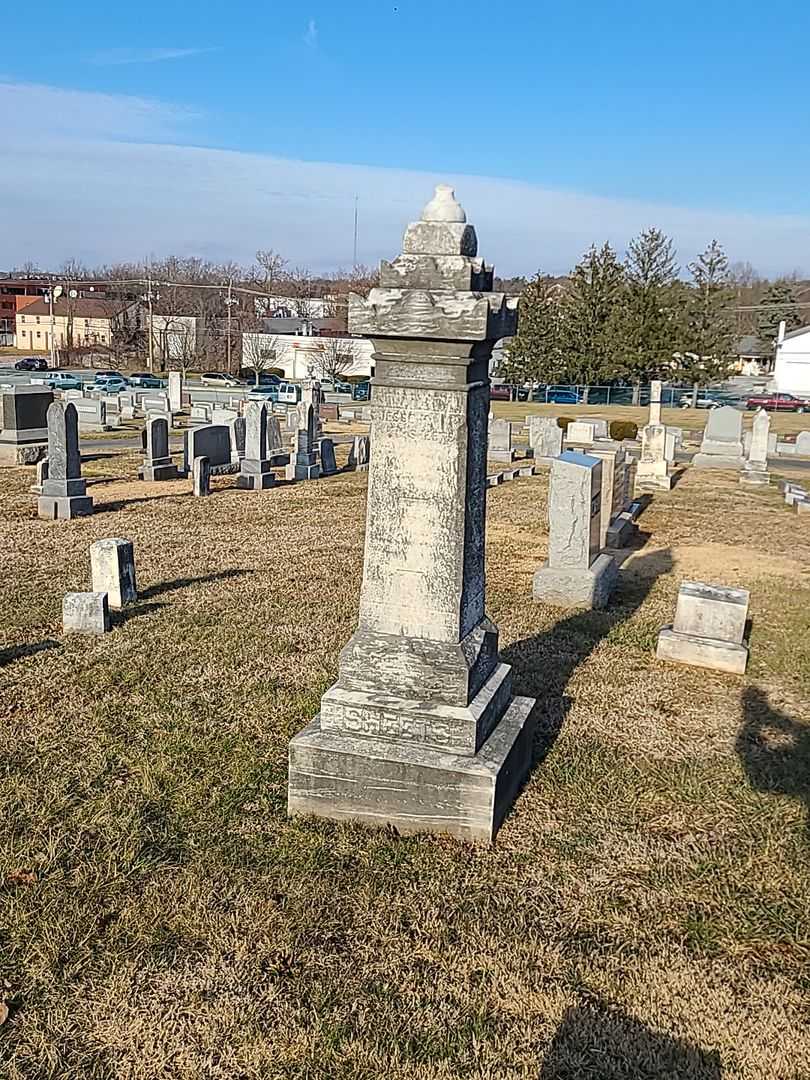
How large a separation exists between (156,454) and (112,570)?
352 inches

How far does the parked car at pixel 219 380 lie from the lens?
47.8 meters

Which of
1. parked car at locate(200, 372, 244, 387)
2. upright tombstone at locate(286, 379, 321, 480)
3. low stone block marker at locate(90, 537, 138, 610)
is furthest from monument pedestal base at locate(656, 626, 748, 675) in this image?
parked car at locate(200, 372, 244, 387)

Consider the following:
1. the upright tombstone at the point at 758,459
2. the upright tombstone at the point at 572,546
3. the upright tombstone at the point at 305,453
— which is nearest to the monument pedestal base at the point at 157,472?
the upright tombstone at the point at 305,453

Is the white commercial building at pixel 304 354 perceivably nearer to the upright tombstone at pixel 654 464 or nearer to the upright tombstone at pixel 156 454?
the upright tombstone at pixel 654 464

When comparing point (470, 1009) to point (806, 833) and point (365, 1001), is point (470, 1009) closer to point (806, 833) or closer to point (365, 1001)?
point (365, 1001)

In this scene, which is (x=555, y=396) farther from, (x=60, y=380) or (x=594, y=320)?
(x=60, y=380)

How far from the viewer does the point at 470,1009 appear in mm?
3330

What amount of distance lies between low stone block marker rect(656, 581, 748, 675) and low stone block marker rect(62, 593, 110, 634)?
16.2 ft

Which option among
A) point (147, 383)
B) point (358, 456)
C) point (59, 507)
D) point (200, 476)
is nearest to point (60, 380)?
point (147, 383)

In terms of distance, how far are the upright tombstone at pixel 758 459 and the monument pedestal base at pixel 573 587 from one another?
11.6 meters

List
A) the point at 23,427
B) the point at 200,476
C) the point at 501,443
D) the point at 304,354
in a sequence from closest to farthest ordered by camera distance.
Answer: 1. the point at 200,476
2. the point at 23,427
3. the point at 501,443
4. the point at 304,354

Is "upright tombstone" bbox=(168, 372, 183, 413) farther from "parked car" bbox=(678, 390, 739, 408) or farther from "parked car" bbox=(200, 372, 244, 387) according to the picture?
"parked car" bbox=(678, 390, 739, 408)

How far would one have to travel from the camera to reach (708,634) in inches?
291

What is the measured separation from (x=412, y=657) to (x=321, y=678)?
2.23 m
